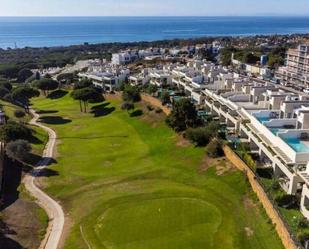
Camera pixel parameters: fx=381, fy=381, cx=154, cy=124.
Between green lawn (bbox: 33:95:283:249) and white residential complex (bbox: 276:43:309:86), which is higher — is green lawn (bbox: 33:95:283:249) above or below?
below

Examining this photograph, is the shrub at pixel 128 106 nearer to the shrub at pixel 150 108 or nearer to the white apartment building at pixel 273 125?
the shrub at pixel 150 108

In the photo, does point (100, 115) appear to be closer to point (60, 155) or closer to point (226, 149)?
point (60, 155)

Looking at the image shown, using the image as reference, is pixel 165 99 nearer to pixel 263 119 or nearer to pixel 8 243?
pixel 263 119

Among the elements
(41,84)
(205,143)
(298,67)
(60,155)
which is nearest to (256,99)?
(205,143)

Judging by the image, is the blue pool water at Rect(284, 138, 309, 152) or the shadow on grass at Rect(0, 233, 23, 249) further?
the blue pool water at Rect(284, 138, 309, 152)

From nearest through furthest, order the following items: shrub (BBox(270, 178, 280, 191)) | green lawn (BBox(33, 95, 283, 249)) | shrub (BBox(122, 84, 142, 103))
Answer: green lawn (BBox(33, 95, 283, 249)) → shrub (BBox(270, 178, 280, 191)) → shrub (BBox(122, 84, 142, 103))

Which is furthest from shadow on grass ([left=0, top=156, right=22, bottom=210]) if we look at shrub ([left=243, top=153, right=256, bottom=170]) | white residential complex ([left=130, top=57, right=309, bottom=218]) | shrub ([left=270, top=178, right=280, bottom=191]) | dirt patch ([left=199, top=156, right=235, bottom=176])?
white residential complex ([left=130, top=57, right=309, bottom=218])

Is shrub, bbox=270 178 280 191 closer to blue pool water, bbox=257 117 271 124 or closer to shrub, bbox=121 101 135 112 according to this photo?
blue pool water, bbox=257 117 271 124
